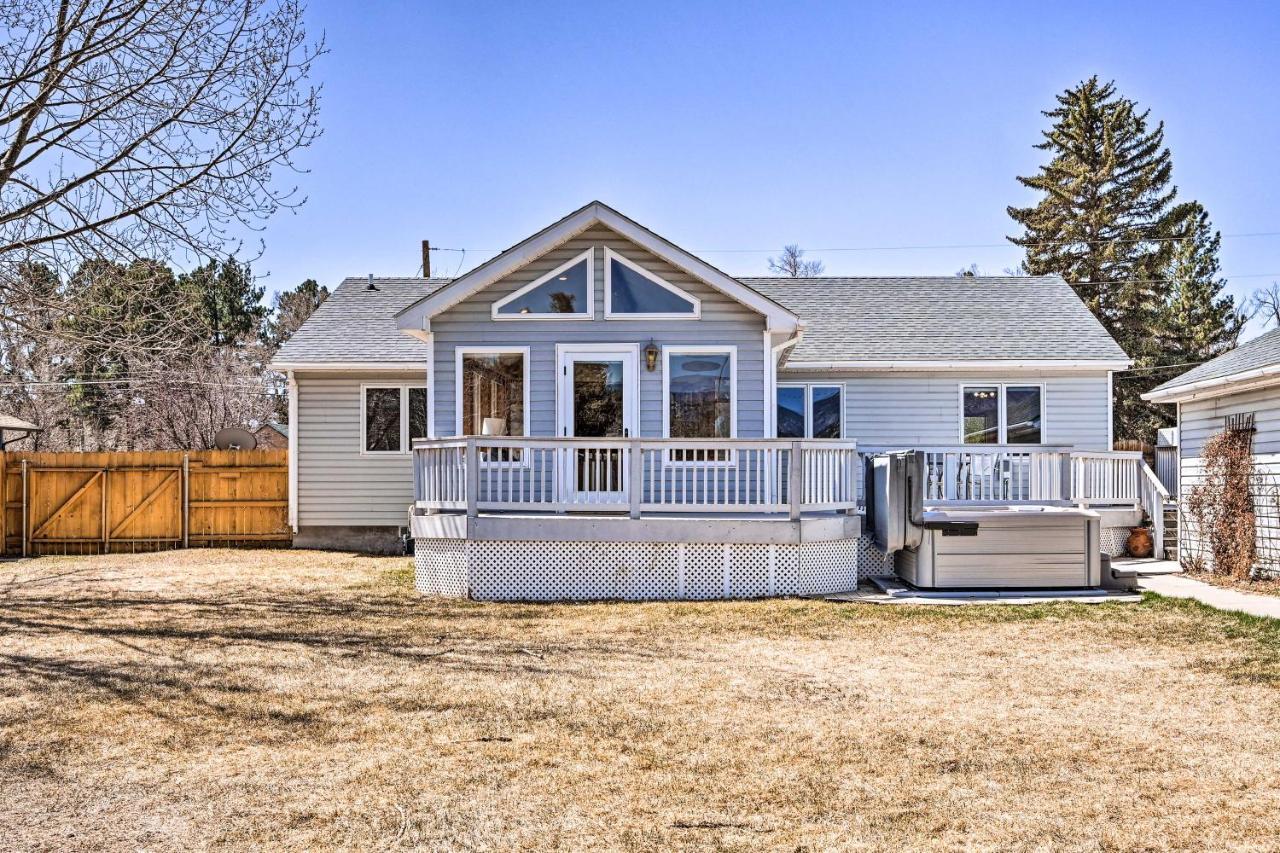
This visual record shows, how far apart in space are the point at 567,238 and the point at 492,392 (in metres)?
2.17

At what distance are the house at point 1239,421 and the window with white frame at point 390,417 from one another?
11282 mm

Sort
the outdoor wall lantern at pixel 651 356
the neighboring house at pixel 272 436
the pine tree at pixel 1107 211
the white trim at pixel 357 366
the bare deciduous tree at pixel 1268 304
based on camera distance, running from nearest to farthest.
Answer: the outdoor wall lantern at pixel 651 356 < the white trim at pixel 357 366 < the neighboring house at pixel 272 436 < the pine tree at pixel 1107 211 < the bare deciduous tree at pixel 1268 304

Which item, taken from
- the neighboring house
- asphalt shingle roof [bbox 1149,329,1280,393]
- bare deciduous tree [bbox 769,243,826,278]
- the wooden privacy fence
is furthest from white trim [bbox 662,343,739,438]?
bare deciduous tree [bbox 769,243,826,278]

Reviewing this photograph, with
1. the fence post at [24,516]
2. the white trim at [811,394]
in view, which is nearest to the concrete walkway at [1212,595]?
the white trim at [811,394]

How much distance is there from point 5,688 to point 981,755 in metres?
6.04

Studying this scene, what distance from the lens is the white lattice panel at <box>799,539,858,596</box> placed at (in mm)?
10781

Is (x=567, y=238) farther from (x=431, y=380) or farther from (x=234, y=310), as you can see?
A: (x=234, y=310)

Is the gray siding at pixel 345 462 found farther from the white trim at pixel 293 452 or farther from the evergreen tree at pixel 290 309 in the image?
the evergreen tree at pixel 290 309

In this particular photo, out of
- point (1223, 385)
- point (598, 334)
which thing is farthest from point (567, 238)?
point (1223, 385)

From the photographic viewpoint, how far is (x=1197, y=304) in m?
33.2

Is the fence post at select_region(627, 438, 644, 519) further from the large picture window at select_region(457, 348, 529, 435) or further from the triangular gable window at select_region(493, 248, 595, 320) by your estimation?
the triangular gable window at select_region(493, 248, 595, 320)

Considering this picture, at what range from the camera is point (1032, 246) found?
3575 cm

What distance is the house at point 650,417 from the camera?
1073cm

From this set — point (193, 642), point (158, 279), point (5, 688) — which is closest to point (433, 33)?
point (158, 279)
